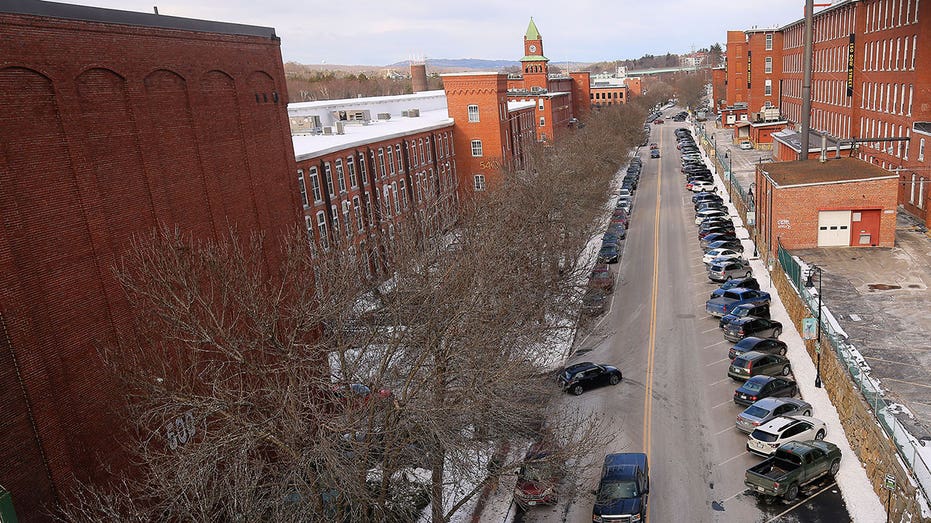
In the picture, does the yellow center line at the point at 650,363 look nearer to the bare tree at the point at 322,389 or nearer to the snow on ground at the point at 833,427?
the bare tree at the point at 322,389

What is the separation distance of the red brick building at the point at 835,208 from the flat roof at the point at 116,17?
25.7 m

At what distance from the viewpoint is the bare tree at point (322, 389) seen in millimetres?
11445

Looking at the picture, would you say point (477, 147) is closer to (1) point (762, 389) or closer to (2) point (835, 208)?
(2) point (835, 208)

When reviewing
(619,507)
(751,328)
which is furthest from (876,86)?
(619,507)

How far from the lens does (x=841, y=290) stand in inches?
997

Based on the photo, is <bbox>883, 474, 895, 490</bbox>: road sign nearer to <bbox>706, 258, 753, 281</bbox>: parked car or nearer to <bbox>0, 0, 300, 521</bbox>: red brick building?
<bbox>0, 0, 300, 521</bbox>: red brick building

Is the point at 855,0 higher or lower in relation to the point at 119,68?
higher

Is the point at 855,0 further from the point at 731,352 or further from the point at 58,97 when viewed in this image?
the point at 58,97

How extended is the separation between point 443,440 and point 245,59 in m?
15.5

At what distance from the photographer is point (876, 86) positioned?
46.0 metres

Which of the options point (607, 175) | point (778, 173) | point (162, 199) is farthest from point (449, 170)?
point (162, 199)

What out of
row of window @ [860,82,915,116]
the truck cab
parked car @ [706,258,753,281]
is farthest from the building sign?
the truck cab

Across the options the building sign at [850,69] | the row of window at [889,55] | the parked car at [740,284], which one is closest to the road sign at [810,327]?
the parked car at [740,284]

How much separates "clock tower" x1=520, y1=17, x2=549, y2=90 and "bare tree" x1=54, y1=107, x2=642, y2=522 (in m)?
77.9
